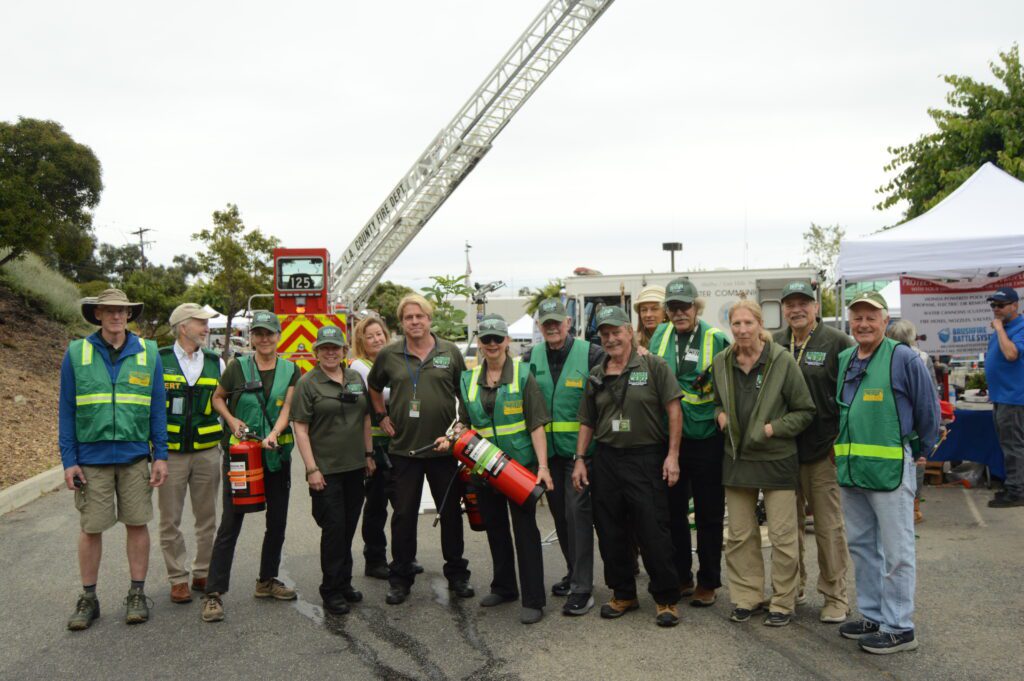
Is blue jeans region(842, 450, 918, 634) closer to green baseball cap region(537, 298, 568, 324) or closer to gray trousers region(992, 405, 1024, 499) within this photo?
green baseball cap region(537, 298, 568, 324)

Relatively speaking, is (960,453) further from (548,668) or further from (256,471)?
(256,471)

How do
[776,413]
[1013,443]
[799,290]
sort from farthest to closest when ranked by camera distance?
[1013,443], [799,290], [776,413]

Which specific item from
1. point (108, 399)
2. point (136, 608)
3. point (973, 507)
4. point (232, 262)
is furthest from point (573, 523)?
point (232, 262)

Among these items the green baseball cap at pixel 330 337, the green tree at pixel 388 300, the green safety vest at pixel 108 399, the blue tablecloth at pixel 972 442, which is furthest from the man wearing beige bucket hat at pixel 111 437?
the green tree at pixel 388 300

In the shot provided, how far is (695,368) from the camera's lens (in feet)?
18.4

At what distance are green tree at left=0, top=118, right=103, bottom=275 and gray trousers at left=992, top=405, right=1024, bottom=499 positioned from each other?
16.1m

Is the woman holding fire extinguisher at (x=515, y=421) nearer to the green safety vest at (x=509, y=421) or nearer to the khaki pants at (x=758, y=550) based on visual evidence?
the green safety vest at (x=509, y=421)

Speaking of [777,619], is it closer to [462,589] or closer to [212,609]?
[462,589]

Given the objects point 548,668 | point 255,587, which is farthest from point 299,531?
point 548,668

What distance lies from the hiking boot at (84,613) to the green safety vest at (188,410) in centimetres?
105

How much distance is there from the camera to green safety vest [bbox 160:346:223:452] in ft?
19.2

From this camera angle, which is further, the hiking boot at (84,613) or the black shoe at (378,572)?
the black shoe at (378,572)

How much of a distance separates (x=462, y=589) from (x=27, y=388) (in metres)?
11.1

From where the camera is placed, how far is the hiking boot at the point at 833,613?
204 inches
